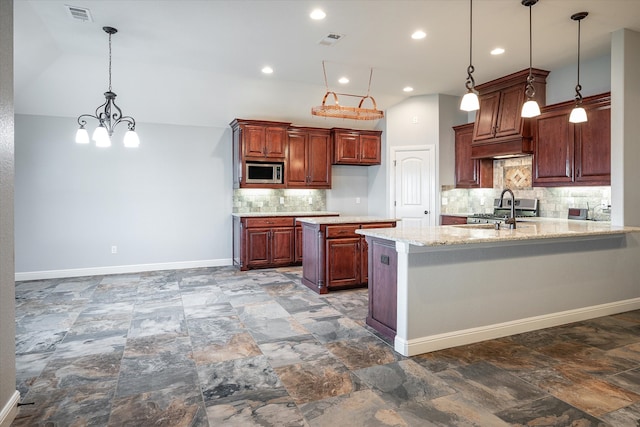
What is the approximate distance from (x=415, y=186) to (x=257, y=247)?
2855 millimetres

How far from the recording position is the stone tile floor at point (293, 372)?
86.2 inches

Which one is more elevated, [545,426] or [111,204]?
[111,204]

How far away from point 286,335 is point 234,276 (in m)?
2.68

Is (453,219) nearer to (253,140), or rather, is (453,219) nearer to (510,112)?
(510,112)

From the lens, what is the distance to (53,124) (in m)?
5.74

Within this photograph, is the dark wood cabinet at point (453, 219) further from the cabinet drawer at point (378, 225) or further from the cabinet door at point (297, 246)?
the cabinet door at point (297, 246)

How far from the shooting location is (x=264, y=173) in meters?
6.64

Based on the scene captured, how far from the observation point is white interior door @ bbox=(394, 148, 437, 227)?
21.6 feet

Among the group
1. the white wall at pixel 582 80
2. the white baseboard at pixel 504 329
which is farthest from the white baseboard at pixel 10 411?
the white wall at pixel 582 80

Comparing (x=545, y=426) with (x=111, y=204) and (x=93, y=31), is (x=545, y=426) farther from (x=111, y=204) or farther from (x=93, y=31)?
(x=111, y=204)

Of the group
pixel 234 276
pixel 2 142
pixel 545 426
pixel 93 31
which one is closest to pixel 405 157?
pixel 234 276

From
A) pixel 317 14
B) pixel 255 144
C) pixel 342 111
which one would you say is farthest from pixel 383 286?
pixel 255 144

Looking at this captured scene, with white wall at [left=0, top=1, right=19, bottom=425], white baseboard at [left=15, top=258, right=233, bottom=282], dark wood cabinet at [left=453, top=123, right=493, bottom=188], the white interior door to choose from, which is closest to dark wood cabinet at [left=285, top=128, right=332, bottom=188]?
the white interior door

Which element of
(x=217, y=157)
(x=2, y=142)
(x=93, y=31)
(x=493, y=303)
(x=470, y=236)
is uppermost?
(x=93, y=31)
